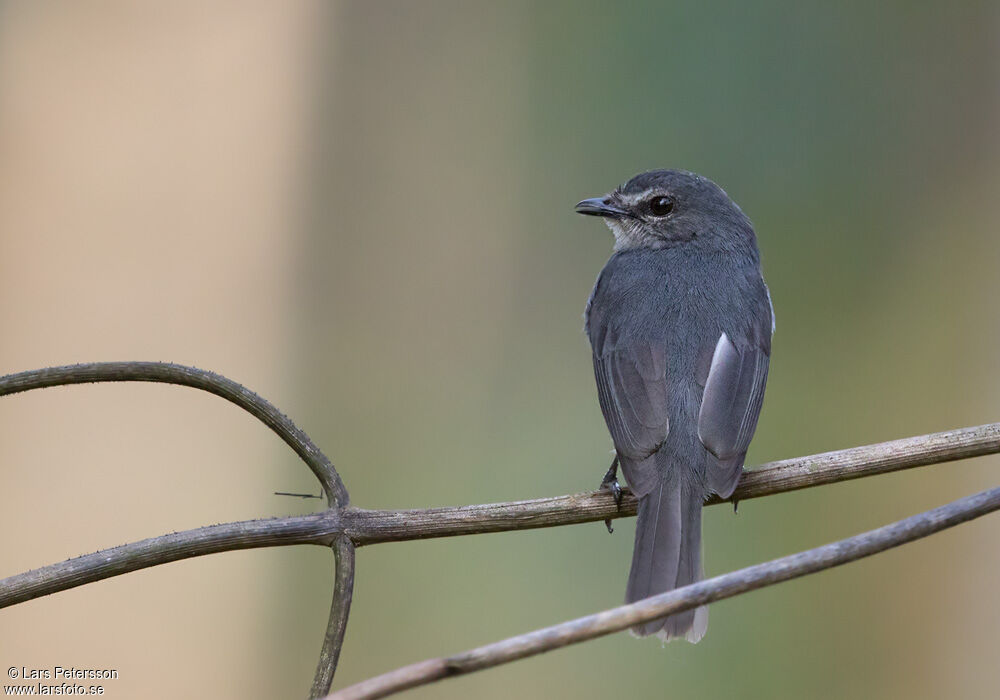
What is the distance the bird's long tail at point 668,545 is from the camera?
2996mm

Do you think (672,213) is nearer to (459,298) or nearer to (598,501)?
(598,501)

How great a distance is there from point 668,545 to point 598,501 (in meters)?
0.36

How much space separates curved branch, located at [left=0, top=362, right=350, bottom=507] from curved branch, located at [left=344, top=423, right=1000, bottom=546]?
110 mm

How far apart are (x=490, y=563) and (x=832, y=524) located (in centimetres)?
209

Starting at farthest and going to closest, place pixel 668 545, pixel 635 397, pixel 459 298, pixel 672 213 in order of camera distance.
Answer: pixel 459 298
pixel 672 213
pixel 635 397
pixel 668 545

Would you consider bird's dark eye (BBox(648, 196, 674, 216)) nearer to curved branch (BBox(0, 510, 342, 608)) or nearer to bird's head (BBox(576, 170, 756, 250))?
bird's head (BBox(576, 170, 756, 250))

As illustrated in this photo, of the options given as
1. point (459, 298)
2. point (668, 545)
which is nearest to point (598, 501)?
point (668, 545)

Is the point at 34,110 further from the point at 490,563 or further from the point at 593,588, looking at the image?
the point at 593,588

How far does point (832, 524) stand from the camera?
605 centimetres

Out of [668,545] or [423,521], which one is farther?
[668,545]

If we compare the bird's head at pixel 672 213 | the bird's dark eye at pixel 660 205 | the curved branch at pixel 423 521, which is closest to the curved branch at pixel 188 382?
the curved branch at pixel 423 521

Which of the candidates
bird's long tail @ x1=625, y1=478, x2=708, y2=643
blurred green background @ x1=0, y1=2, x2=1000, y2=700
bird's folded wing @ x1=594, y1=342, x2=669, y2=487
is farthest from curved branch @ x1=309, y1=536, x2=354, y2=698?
blurred green background @ x1=0, y1=2, x2=1000, y2=700

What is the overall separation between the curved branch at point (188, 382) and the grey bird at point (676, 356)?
1.05 m

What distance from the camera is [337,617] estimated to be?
7.06 ft
